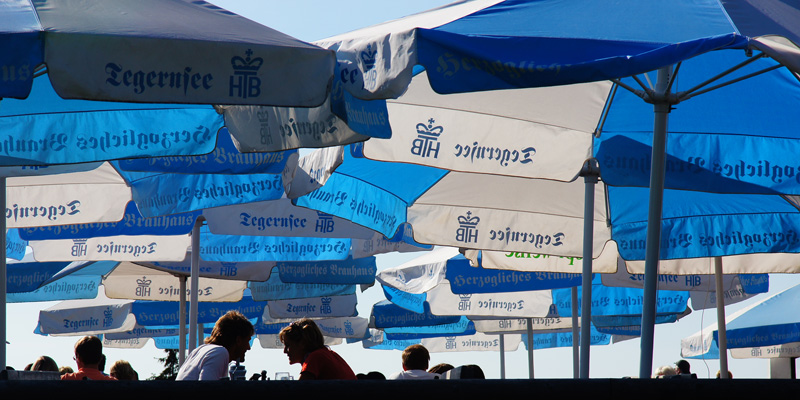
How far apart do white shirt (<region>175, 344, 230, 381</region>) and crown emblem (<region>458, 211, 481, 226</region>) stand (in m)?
2.84

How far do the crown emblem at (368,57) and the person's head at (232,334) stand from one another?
1987mm

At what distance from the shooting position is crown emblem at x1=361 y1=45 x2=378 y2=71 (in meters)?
3.46

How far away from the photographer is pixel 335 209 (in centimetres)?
632

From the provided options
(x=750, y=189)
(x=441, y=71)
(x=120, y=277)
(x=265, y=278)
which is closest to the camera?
(x=441, y=71)

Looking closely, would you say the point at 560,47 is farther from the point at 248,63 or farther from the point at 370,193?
the point at 370,193

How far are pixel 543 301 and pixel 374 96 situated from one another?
909cm

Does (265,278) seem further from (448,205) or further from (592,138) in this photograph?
(592,138)

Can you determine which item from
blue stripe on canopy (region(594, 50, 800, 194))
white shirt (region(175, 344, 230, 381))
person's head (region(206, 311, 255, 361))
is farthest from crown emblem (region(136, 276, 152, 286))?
blue stripe on canopy (region(594, 50, 800, 194))

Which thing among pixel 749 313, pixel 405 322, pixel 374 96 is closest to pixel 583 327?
pixel 374 96

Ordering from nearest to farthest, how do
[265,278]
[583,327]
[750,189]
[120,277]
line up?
[750,189], [583,327], [265,278], [120,277]

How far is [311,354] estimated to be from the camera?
5.19m

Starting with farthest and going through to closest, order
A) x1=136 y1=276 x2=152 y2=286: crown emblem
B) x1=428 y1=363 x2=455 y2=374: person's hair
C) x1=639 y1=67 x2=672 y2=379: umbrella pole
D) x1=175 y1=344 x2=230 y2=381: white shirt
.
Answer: x1=136 y1=276 x2=152 y2=286: crown emblem → x1=428 y1=363 x2=455 y2=374: person's hair → x1=175 y1=344 x2=230 y2=381: white shirt → x1=639 y1=67 x2=672 y2=379: umbrella pole

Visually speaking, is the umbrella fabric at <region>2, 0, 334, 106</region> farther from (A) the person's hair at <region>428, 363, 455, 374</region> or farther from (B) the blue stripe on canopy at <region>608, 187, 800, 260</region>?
(A) the person's hair at <region>428, 363, 455, 374</region>

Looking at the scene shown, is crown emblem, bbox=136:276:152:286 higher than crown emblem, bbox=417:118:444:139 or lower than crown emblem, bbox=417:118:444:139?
lower
